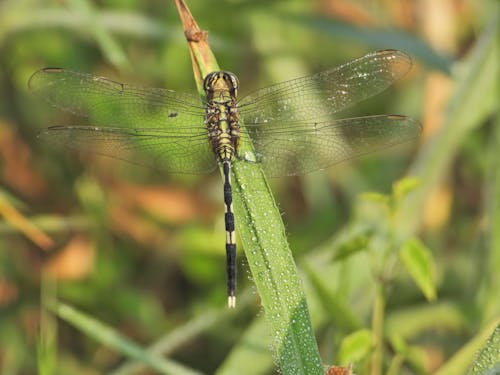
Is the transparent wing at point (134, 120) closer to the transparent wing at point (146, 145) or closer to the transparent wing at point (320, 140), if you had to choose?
the transparent wing at point (146, 145)

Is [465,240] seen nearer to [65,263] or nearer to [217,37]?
[217,37]

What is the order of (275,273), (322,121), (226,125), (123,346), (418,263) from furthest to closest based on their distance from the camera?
(322,121) < (226,125) < (123,346) < (418,263) < (275,273)

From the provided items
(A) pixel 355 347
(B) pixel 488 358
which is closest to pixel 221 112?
(A) pixel 355 347

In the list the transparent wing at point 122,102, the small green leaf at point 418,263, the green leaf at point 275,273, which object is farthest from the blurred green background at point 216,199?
the green leaf at point 275,273

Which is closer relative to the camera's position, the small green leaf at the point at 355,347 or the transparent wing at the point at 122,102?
the small green leaf at the point at 355,347

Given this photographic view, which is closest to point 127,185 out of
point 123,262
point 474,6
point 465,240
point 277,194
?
point 123,262

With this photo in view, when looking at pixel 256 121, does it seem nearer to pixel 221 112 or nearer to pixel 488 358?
pixel 221 112
